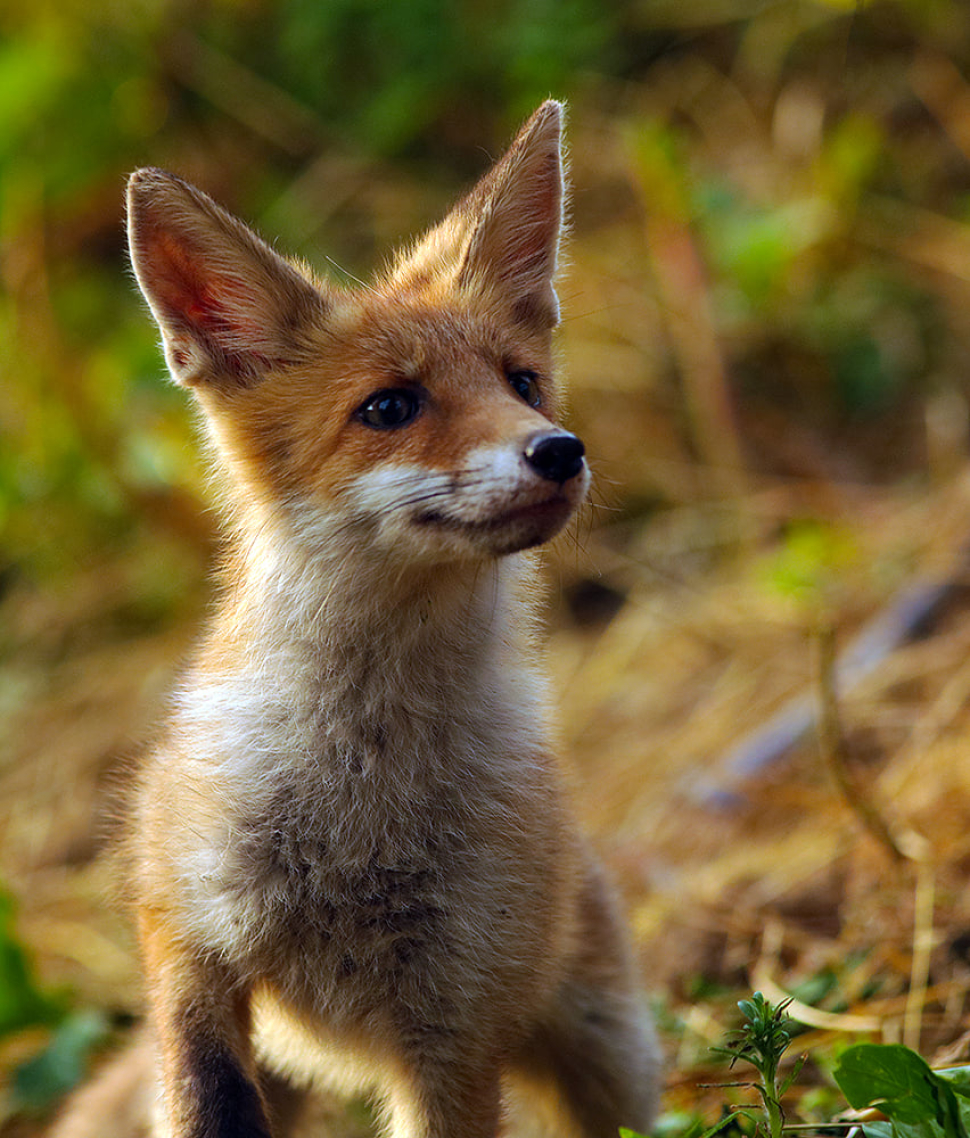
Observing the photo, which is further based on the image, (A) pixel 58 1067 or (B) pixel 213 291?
(A) pixel 58 1067

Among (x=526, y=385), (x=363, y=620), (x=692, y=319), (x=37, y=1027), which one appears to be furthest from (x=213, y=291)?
(x=692, y=319)

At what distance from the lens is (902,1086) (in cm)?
220

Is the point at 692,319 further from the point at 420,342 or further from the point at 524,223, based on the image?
the point at 420,342

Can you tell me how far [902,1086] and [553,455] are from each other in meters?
1.33

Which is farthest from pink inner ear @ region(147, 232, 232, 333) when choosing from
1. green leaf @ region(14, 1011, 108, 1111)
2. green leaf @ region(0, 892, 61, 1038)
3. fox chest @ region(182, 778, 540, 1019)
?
green leaf @ region(14, 1011, 108, 1111)

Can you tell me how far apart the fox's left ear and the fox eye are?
25cm

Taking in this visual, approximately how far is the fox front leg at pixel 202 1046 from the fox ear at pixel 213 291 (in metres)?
1.33

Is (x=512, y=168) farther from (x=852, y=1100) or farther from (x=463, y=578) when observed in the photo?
(x=852, y=1100)

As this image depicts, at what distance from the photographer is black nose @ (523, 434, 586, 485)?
245cm

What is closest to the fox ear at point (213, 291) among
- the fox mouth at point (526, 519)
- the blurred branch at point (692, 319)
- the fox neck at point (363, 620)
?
the fox neck at point (363, 620)

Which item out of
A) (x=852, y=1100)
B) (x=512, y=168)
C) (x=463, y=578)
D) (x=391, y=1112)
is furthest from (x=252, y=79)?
(x=852, y=1100)

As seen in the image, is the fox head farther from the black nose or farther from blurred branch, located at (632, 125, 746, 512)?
blurred branch, located at (632, 125, 746, 512)

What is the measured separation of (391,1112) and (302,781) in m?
0.81

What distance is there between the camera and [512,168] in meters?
3.12
